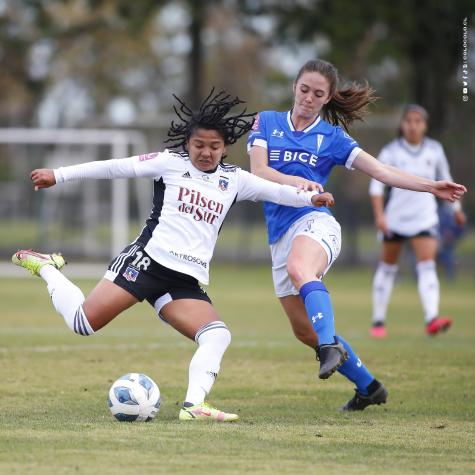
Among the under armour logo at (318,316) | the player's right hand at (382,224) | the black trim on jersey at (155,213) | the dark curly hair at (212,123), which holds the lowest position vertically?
the under armour logo at (318,316)

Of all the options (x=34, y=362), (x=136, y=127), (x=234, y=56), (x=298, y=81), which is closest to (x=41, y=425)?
(x=298, y=81)

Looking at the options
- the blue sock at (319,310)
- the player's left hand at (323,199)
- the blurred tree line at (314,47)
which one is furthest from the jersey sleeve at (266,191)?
the blurred tree line at (314,47)

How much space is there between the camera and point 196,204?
6758mm

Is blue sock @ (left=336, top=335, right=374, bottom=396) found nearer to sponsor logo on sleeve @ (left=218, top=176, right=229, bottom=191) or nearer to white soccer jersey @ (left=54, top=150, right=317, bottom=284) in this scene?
white soccer jersey @ (left=54, top=150, right=317, bottom=284)

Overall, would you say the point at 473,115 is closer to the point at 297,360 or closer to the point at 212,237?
the point at 297,360

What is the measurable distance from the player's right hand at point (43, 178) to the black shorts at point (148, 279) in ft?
2.05

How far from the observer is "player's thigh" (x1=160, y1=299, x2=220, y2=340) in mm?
6750

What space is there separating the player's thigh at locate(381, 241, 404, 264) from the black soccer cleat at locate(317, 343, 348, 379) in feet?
19.2

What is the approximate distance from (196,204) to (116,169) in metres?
0.51

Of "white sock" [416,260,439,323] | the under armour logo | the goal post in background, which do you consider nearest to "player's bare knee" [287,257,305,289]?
the under armour logo

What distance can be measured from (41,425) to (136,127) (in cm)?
2637

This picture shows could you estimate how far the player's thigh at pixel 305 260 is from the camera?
22.6 feet

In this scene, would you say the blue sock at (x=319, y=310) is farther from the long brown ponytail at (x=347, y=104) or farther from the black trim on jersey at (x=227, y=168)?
Answer: the long brown ponytail at (x=347, y=104)

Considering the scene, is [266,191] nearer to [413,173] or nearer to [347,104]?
[347,104]
